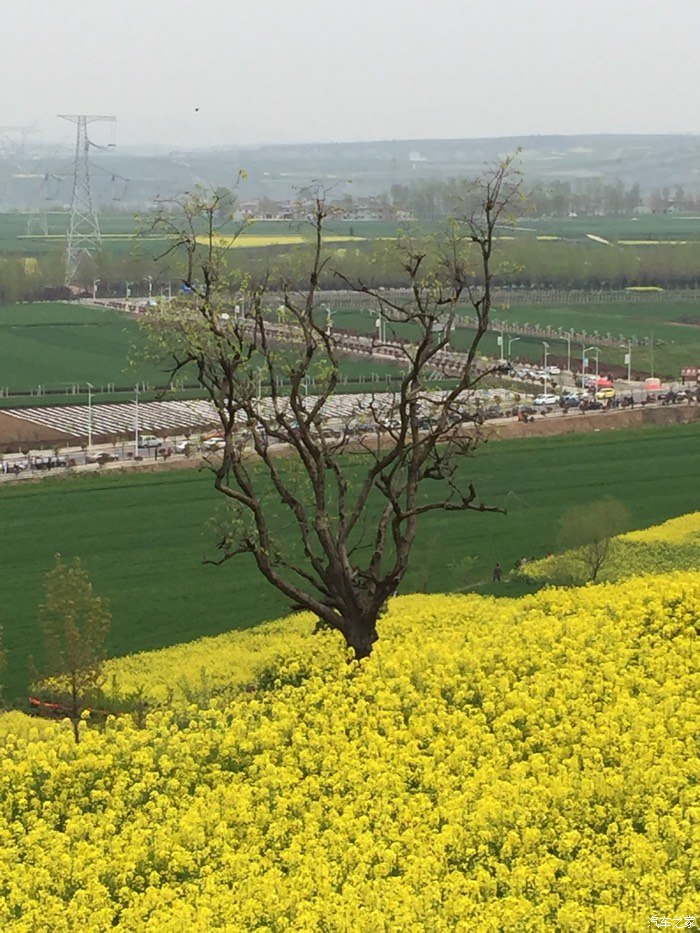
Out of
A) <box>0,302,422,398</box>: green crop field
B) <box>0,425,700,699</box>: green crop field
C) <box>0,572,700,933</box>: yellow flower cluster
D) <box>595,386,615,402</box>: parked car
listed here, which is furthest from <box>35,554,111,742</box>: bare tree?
<box>595,386,615,402</box>: parked car

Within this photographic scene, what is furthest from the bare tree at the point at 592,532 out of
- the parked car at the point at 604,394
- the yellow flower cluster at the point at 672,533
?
the parked car at the point at 604,394

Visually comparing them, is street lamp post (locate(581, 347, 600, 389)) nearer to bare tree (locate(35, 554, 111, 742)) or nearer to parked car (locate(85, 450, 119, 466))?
parked car (locate(85, 450, 119, 466))

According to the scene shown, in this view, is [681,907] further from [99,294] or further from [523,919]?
[99,294]

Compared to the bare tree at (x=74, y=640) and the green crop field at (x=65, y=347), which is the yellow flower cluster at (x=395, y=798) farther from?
the green crop field at (x=65, y=347)

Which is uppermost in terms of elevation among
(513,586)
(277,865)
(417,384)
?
(417,384)

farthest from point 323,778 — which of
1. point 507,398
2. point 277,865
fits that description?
point 507,398

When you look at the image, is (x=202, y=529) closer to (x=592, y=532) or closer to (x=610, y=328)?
(x=592, y=532)

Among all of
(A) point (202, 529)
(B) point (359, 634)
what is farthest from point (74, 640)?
(A) point (202, 529)
